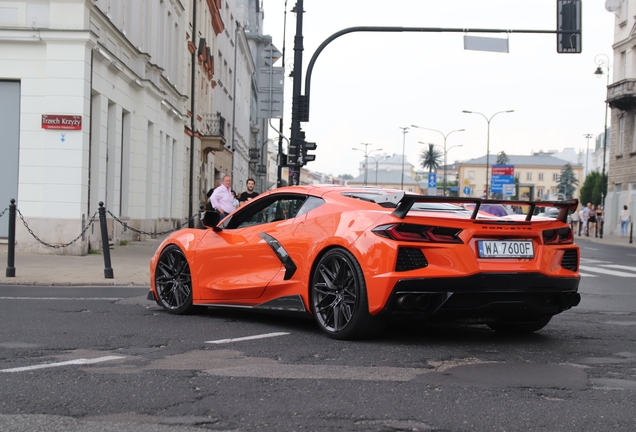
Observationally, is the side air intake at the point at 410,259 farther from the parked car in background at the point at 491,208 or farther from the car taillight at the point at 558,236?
the car taillight at the point at 558,236

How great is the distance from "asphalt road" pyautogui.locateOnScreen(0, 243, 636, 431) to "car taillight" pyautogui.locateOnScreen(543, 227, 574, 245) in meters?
0.80

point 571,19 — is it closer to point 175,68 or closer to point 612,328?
point 612,328

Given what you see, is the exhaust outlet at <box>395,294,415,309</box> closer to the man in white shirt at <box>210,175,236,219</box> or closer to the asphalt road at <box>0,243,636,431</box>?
the asphalt road at <box>0,243,636,431</box>

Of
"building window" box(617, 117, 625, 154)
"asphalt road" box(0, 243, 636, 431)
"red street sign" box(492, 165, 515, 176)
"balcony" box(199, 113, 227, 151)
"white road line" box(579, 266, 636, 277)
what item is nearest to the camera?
"asphalt road" box(0, 243, 636, 431)

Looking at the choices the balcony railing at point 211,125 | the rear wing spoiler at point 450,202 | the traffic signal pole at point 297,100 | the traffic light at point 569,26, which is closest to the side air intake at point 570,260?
the rear wing spoiler at point 450,202

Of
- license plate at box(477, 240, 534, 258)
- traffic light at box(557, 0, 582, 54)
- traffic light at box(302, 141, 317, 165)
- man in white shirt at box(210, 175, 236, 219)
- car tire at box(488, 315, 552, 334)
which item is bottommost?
car tire at box(488, 315, 552, 334)

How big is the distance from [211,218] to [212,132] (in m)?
35.4

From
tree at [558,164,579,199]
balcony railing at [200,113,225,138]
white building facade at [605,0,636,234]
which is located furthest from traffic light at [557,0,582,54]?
tree at [558,164,579,199]

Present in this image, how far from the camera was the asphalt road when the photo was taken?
4.04m

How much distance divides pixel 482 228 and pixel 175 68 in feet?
91.1

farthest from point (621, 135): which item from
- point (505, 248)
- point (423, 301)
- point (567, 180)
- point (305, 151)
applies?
point (567, 180)

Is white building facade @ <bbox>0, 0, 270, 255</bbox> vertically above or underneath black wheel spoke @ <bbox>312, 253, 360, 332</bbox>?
above

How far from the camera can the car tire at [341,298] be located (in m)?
6.27

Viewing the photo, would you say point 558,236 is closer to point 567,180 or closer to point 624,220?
point 624,220
